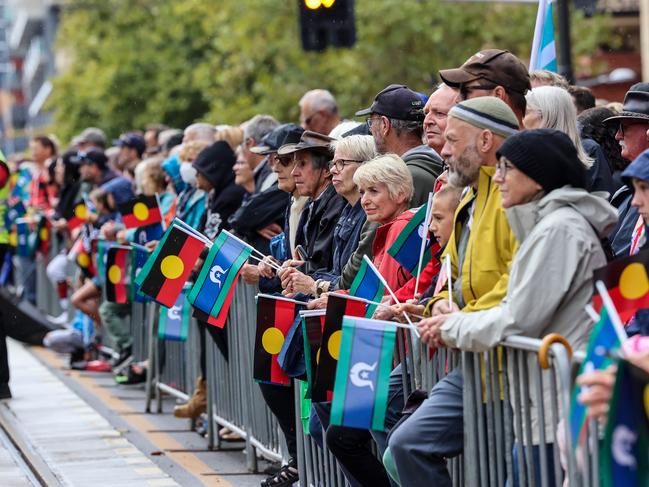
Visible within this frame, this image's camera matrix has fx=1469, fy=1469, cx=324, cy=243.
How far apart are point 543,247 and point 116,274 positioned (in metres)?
8.31

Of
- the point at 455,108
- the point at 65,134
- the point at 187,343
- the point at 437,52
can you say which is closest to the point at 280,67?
the point at 437,52

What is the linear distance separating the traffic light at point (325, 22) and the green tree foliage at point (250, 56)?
38.5 feet

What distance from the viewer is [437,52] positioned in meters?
31.4

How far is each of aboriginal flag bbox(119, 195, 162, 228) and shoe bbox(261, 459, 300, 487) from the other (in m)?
4.20

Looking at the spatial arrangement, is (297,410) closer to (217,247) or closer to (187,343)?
(217,247)

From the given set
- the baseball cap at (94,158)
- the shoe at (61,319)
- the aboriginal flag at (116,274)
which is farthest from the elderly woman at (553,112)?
the shoe at (61,319)

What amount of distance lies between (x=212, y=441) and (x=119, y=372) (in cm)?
408

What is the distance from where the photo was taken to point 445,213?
6.45 metres

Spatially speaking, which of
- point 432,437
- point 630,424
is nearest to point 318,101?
point 432,437

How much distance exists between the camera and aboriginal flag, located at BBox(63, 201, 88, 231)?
652 inches

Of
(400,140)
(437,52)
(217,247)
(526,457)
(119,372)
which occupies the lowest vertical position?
(119,372)

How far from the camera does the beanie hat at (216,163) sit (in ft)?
35.9

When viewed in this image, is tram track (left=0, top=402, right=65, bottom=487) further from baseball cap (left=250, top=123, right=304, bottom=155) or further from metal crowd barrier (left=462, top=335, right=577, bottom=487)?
metal crowd barrier (left=462, top=335, right=577, bottom=487)

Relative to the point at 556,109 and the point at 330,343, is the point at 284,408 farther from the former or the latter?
the point at 556,109
